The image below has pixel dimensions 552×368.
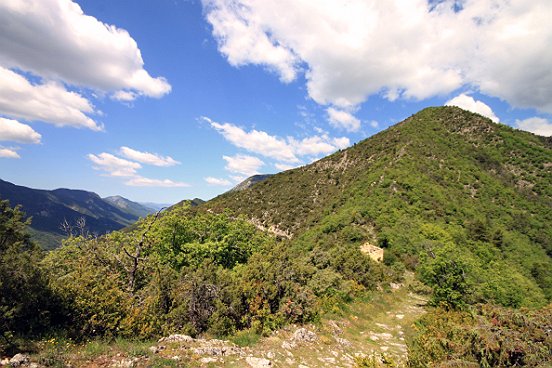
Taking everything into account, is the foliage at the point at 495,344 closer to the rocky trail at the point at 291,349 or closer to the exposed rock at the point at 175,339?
the rocky trail at the point at 291,349

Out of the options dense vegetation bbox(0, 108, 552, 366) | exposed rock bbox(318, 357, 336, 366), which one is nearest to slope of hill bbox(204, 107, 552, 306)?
dense vegetation bbox(0, 108, 552, 366)

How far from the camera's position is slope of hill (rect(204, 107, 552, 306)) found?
25.2 metres

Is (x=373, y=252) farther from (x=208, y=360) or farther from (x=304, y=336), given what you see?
(x=208, y=360)

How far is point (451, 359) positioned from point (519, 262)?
34817mm

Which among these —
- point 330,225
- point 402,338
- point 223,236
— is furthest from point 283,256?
point 330,225

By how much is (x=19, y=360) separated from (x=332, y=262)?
15.8 metres

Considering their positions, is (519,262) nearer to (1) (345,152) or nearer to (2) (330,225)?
(2) (330,225)

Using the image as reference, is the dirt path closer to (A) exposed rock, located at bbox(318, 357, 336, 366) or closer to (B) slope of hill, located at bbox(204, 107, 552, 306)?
(A) exposed rock, located at bbox(318, 357, 336, 366)

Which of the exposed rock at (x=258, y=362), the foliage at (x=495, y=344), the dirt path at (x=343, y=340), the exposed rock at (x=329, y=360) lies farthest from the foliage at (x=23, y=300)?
the foliage at (x=495, y=344)

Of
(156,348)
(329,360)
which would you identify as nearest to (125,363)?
(156,348)

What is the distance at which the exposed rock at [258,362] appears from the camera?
657cm

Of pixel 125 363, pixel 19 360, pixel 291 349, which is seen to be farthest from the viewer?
pixel 291 349

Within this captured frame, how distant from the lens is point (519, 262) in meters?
30.8

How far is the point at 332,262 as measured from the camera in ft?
60.1
